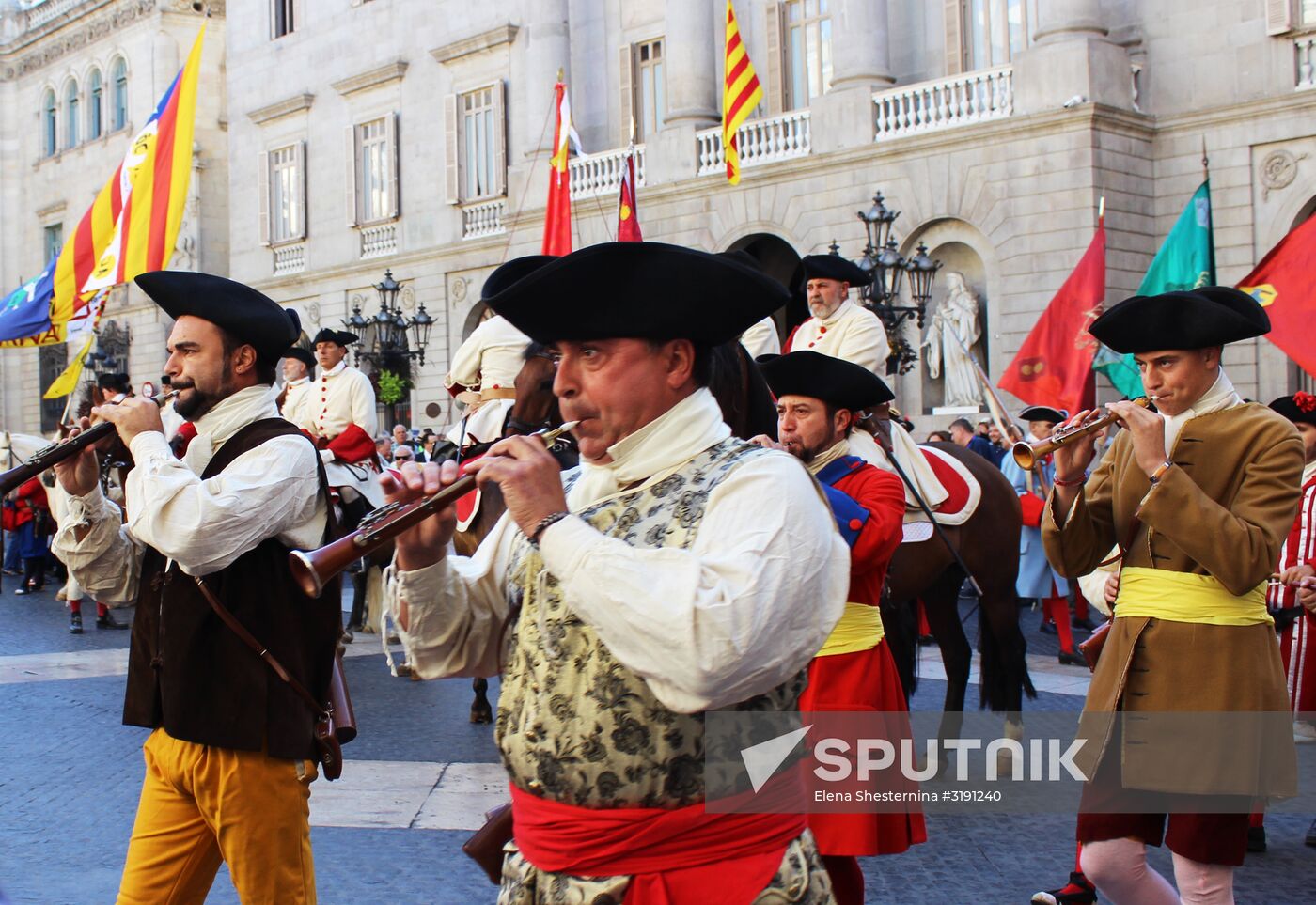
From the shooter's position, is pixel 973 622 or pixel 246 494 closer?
pixel 246 494

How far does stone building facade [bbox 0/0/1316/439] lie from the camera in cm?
1909

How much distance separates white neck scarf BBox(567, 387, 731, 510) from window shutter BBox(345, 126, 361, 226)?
3018 centimetres

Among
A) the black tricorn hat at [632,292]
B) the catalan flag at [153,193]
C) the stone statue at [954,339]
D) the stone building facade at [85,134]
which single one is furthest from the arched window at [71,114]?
the black tricorn hat at [632,292]

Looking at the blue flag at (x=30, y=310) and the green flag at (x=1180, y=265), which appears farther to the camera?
the blue flag at (x=30, y=310)

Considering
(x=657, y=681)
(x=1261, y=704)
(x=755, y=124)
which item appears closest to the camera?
(x=657, y=681)

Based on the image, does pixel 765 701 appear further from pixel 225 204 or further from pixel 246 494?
pixel 225 204

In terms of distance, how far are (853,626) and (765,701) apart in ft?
8.01

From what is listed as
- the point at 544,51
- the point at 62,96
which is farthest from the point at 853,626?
the point at 62,96

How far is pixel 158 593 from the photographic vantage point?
3.80 m

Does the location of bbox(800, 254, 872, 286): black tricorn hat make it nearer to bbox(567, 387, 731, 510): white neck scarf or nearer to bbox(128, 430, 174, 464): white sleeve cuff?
bbox(128, 430, 174, 464): white sleeve cuff

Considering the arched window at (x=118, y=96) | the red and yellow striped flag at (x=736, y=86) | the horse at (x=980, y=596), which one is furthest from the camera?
the arched window at (x=118, y=96)

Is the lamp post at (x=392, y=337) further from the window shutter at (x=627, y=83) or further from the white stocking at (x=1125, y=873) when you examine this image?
the white stocking at (x=1125, y=873)

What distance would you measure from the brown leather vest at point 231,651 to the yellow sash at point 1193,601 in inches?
90.3

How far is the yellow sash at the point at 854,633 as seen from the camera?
16.2ft
